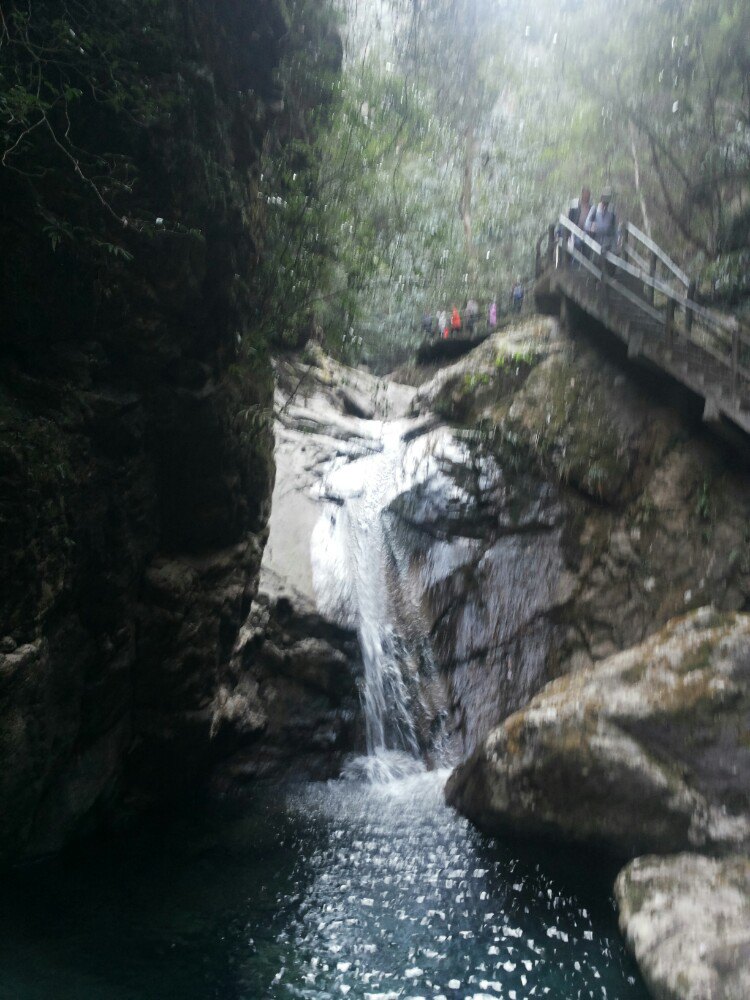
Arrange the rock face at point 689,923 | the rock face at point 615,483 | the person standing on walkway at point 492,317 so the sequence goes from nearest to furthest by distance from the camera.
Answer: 1. the rock face at point 689,923
2. the rock face at point 615,483
3. the person standing on walkway at point 492,317

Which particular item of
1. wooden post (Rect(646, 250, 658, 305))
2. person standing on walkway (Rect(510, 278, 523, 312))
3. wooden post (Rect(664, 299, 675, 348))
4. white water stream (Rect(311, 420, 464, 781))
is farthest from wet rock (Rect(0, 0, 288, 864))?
person standing on walkway (Rect(510, 278, 523, 312))

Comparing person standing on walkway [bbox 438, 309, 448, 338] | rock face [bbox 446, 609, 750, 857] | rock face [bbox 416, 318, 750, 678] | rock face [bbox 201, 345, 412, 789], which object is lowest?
rock face [bbox 446, 609, 750, 857]

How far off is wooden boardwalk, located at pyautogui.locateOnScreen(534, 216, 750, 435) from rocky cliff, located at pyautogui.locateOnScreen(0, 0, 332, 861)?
18.2ft

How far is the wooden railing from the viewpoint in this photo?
8.54 m

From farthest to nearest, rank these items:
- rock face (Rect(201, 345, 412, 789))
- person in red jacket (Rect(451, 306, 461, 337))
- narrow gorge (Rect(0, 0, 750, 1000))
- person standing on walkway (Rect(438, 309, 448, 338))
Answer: person standing on walkway (Rect(438, 309, 448, 338))
person in red jacket (Rect(451, 306, 461, 337))
rock face (Rect(201, 345, 412, 789))
narrow gorge (Rect(0, 0, 750, 1000))

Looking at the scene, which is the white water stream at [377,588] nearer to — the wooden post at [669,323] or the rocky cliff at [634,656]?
the rocky cliff at [634,656]

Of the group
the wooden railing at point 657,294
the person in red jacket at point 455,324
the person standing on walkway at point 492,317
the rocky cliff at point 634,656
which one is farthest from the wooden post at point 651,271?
the person in red jacket at point 455,324

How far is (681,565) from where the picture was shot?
8.86 m

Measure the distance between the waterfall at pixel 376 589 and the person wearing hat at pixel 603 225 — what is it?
4409 millimetres

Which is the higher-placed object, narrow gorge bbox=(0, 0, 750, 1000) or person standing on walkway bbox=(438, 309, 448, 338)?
person standing on walkway bbox=(438, 309, 448, 338)

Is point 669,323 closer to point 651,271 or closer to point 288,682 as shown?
point 651,271

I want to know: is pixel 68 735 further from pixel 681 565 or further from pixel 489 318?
pixel 489 318

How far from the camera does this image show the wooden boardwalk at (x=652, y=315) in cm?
848

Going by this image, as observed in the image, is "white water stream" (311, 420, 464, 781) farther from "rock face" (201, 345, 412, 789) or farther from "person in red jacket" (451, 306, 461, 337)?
"person in red jacket" (451, 306, 461, 337)
